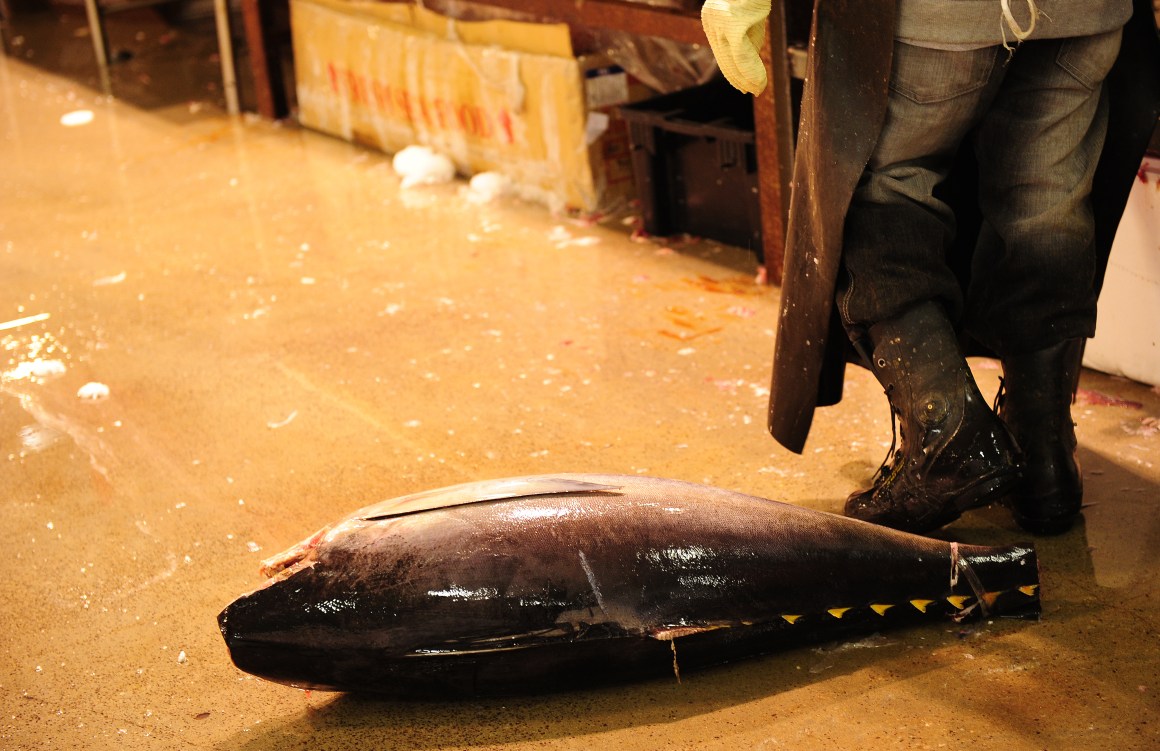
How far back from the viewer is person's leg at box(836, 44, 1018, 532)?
7.66ft

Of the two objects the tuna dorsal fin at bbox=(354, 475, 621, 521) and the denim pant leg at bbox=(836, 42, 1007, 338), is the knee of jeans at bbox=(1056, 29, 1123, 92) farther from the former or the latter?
the tuna dorsal fin at bbox=(354, 475, 621, 521)

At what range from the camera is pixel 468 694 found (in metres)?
2.17

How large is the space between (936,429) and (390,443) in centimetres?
147

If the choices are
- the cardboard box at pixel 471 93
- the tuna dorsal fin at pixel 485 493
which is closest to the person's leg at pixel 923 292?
the tuna dorsal fin at pixel 485 493

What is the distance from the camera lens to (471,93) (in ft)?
17.6

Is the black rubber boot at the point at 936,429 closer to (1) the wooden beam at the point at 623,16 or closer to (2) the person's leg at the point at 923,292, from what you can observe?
(2) the person's leg at the point at 923,292

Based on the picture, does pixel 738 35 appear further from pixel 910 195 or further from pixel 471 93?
pixel 471 93

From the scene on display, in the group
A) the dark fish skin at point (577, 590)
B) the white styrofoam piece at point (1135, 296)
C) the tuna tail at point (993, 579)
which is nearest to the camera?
the dark fish skin at point (577, 590)

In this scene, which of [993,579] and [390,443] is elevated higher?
[993,579]

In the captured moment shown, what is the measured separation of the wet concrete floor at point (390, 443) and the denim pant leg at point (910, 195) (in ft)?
1.84

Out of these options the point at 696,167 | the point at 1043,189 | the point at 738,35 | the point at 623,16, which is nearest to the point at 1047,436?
the point at 1043,189

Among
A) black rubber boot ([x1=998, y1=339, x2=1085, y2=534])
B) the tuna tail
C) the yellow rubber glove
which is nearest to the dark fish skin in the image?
the tuna tail

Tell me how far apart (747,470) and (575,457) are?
1.39 ft

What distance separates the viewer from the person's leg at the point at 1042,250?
7.86 ft
